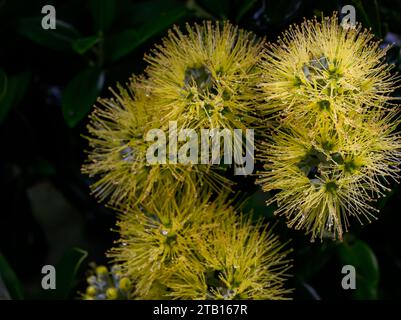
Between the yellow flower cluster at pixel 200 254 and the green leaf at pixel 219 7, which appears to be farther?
the green leaf at pixel 219 7

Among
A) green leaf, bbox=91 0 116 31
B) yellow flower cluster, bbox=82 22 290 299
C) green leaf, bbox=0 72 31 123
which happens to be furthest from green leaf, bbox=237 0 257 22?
green leaf, bbox=0 72 31 123

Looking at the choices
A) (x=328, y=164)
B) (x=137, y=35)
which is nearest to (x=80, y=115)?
(x=137, y=35)

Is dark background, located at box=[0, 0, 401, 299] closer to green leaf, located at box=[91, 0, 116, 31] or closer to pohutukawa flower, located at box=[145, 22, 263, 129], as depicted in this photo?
green leaf, located at box=[91, 0, 116, 31]

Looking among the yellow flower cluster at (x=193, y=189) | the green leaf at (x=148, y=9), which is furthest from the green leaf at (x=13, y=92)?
the yellow flower cluster at (x=193, y=189)

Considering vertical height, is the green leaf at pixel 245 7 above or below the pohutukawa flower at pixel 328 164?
above

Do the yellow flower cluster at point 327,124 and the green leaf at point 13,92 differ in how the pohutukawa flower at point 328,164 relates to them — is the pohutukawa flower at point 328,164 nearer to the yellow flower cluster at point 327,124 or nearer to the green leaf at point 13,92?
the yellow flower cluster at point 327,124

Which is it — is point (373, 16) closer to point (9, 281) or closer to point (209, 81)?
point (209, 81)
